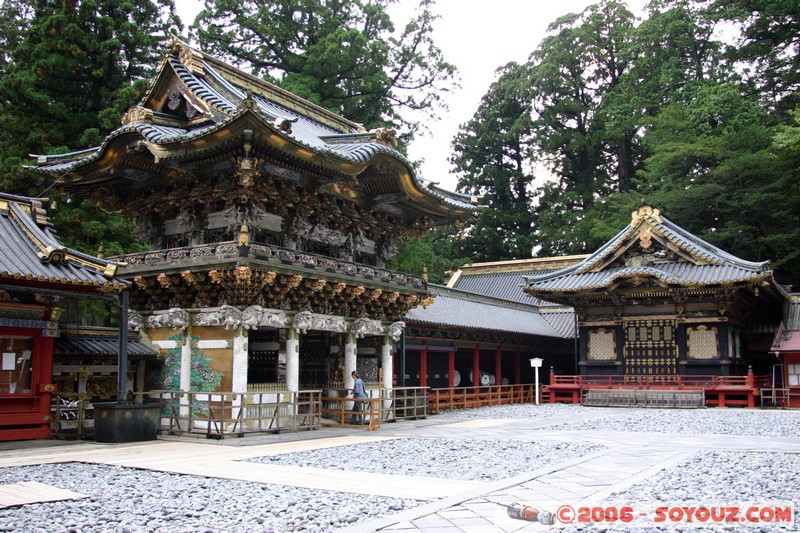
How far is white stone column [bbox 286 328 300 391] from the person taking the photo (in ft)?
54.9

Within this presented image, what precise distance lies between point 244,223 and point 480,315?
56.8ft

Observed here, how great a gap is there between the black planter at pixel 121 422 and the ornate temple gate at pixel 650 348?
20.8 metres

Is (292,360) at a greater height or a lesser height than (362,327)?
lesser

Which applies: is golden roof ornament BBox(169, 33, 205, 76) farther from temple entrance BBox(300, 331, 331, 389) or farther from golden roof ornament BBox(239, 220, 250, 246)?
temple entrance BBox(300, 331, 331, 389)

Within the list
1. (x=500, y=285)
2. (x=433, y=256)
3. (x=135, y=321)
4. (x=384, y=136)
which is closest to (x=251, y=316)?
(x=135, y=321)

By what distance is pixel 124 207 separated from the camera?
18547 millimetres

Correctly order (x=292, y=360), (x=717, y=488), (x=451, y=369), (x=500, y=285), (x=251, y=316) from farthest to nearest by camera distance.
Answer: (x=500, y=285), (x=451, y=369), (x=292, y=360), (x=251, y=316), (x=717, y=488)

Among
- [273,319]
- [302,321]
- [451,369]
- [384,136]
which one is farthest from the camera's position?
[451,369]

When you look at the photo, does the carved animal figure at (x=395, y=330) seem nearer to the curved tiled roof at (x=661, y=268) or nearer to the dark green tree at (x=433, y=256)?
the dark green tree at (x=433, y=256)

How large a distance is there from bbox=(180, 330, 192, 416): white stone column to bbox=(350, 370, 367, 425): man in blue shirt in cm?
394

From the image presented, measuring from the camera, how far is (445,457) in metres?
11.8

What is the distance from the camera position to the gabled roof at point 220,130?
1491 cm

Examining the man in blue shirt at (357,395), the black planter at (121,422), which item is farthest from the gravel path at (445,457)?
the black planter at (121,422)

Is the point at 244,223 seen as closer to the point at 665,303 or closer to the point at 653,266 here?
the point at 653,266
